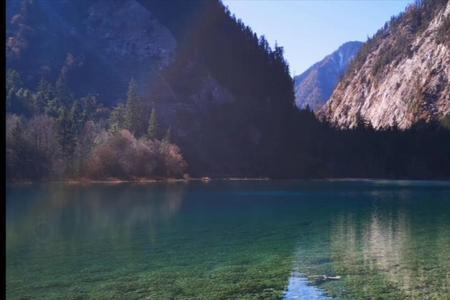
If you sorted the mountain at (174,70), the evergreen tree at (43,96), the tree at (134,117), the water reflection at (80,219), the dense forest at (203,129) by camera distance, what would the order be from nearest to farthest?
the water reflection at (80,219) → the dense forest at (203,129) → the tree at (134,117) → the evergreen tree at (43,96) → the mountain at (174,70)

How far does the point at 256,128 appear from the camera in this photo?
541 ft

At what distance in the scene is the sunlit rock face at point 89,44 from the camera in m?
161

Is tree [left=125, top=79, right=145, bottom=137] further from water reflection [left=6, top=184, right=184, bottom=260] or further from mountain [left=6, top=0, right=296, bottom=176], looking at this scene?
water reflection [left=6, top=184, right=184, bottom=260]

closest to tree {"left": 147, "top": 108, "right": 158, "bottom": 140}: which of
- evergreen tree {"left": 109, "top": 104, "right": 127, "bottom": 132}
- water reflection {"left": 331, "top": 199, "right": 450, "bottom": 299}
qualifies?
evergreen tree {"left": 109, "top": 104, "right": 127, "bottom": 132}

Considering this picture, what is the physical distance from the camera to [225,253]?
92.0 ft

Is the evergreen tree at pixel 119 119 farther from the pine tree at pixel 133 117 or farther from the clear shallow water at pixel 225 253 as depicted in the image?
the clear shallow water at pixel 225 253

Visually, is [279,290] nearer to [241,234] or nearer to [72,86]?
[241,234]

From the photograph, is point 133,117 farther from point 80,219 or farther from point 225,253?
point 225,253

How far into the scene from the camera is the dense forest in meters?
112

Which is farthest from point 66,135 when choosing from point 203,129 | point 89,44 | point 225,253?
point 225,253

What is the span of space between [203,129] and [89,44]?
203 ft

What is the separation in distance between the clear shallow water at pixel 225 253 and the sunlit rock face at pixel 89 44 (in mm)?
117886

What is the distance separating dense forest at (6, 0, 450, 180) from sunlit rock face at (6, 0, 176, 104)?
2.13m

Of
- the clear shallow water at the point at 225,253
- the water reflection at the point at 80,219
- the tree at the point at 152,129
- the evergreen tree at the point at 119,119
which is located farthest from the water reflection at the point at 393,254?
the evergreen tree at the point at 119,119
